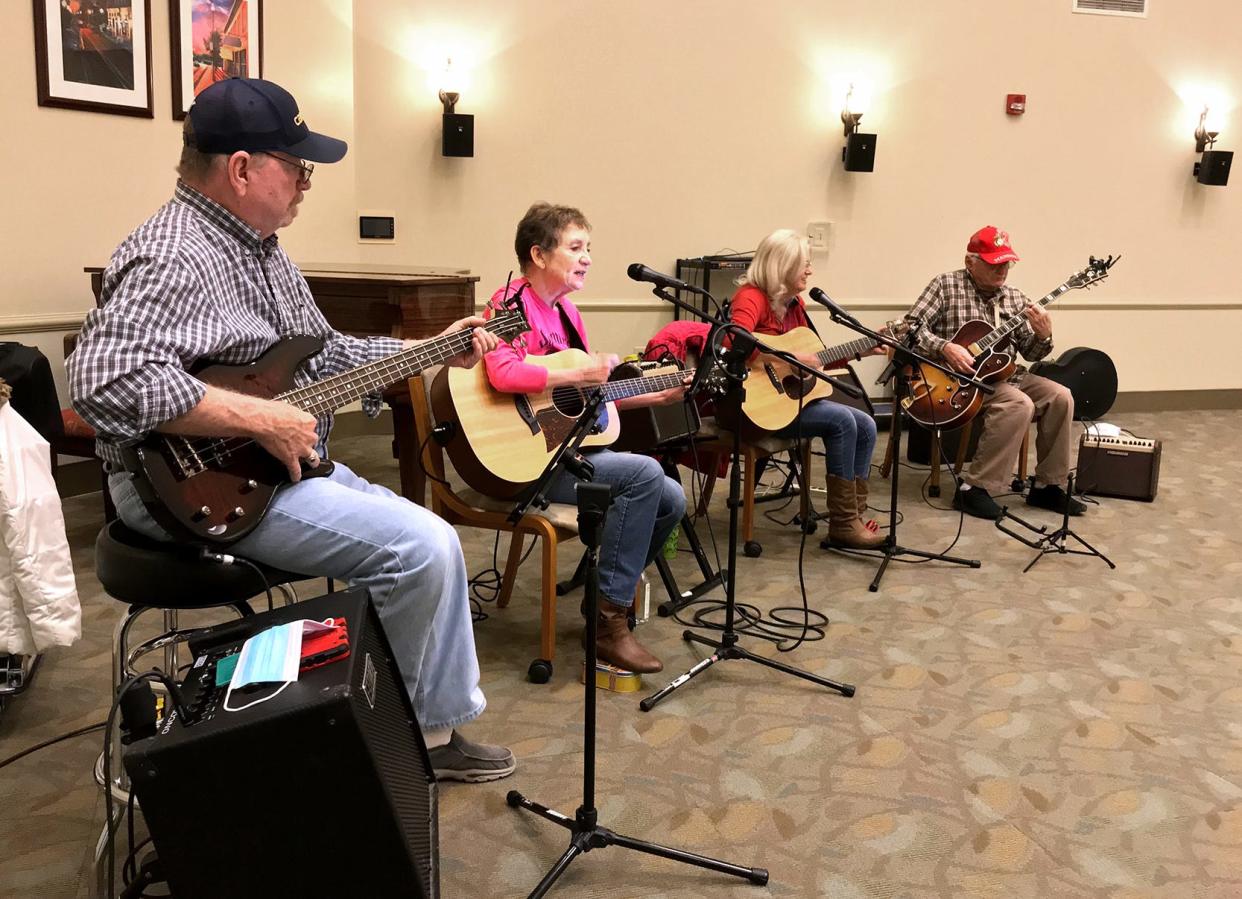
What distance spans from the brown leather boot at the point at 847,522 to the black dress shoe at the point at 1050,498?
1152 millimetres

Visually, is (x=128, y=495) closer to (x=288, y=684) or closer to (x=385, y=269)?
(x=288, y=684)

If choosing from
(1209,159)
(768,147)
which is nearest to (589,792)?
(768,147)

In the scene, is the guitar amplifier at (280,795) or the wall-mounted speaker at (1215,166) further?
the wall-mounted speaker at (1215,166)

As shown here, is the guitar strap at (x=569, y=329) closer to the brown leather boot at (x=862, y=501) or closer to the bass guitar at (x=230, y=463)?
the bass guitar at (x=230, y=463)

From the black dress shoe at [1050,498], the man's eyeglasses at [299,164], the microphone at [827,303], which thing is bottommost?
the black dress shoe at [1050,498]

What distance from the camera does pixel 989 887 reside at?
188 centimetres

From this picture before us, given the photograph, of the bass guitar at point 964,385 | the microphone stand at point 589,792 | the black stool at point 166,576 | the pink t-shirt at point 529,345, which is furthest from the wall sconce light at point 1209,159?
the black stool at point 166,576

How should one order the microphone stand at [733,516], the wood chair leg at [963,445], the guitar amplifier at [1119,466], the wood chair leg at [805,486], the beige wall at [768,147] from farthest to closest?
the beige wall at [768,147], the wood chair leg at [963,445], the guitar amplifier at [1119,466], the wood chair leg at [805,486], the microphone stand at [733,516]

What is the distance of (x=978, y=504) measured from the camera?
14.2 ft

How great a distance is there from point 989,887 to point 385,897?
44.4 inches

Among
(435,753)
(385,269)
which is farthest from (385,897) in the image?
(385,269)

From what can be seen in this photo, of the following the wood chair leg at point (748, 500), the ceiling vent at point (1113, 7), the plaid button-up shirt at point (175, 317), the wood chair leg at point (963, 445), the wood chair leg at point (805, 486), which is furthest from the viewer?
the ceiling vent at point (1113, 7)

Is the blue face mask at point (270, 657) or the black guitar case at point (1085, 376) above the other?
the black guitar case at point (1085, 376)

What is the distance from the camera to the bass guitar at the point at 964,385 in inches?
171
